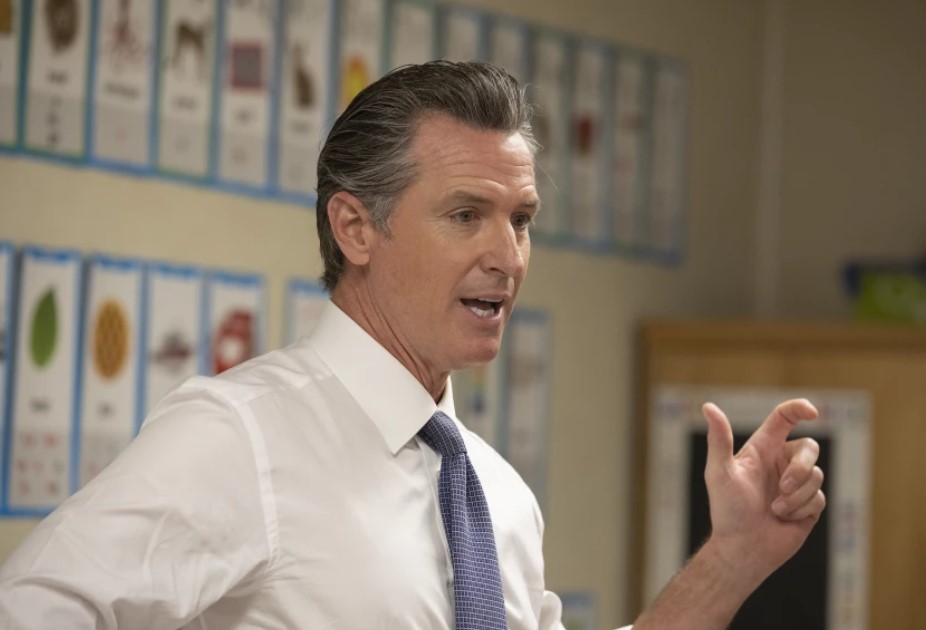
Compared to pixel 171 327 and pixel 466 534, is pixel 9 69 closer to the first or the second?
pixel 171 327

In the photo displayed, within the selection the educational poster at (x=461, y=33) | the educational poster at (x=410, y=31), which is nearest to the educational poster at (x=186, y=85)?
the educational poster at (x=410, y=31)

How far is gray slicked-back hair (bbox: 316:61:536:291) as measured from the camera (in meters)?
1.80

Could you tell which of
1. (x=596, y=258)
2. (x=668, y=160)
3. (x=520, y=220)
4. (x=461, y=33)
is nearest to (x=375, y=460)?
(x=520, y=220)

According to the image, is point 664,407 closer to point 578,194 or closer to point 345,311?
point 578,194

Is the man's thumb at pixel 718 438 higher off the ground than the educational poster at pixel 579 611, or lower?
higher

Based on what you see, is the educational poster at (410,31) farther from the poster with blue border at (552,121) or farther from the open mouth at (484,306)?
the open mouth at (484,306)

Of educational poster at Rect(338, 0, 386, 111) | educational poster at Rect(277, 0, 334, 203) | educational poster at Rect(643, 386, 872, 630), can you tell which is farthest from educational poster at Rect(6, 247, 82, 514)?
educational poster at Rect(643, 386, 872, 630)

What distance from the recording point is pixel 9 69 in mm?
2908

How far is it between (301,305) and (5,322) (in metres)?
0.80

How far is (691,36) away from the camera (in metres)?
4.58

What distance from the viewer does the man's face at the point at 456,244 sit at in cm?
176

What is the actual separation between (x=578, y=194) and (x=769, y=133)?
0.92 meters

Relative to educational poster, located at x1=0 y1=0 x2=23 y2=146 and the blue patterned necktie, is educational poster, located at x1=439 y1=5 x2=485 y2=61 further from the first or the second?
the blue patterned necktie

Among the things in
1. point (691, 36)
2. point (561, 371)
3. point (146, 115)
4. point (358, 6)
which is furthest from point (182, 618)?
point (691, 36)
